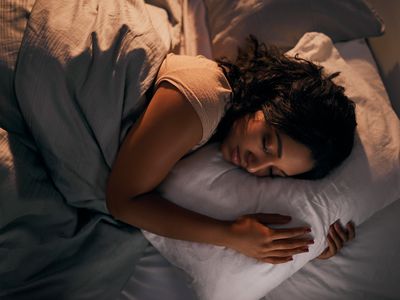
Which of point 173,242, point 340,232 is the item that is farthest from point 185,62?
point 340,232

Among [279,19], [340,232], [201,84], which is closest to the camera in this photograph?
[201,84]

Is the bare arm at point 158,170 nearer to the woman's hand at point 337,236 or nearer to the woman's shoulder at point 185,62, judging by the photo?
the woman's shoulder at point 185,62

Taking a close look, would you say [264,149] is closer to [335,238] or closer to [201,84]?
[201,84]

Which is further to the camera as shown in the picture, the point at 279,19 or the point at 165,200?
the point at 279,19

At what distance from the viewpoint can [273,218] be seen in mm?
935

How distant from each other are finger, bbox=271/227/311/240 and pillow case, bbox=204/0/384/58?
1.62 feet

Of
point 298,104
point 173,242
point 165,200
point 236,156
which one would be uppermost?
point 298,104

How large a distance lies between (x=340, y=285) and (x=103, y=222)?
0.60 meters

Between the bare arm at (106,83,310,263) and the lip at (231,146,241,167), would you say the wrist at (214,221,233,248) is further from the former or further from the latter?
the lip at (231,146,241,167)

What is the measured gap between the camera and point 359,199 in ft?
3.21

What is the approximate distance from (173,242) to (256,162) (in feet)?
0.91

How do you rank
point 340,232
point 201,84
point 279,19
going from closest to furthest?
point 201,84 → point 340,232 → point 279,19

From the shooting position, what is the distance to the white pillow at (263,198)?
951 millimetres

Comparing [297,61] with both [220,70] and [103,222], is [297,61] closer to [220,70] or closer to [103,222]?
[220,70]
